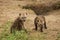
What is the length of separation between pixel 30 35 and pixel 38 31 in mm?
904

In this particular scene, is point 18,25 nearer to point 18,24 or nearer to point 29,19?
point 18,24

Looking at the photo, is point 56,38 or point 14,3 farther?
point 14,3

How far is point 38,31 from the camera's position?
10.1 m

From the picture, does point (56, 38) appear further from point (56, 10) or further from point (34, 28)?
point (56, 10)

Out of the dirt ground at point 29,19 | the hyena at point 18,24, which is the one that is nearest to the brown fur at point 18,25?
the hyena at point 18,24

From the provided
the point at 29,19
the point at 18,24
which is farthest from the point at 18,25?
the point at 29,19

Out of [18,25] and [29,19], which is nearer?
[18,25]

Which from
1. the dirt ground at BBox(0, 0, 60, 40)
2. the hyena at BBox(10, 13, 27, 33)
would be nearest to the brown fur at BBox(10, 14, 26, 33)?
the hyena at BBox(10, 13, 27, 33)

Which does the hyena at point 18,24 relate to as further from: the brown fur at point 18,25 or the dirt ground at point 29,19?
the dirt ground at point 29,19

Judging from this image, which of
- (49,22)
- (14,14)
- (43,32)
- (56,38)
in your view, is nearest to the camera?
(56,38)

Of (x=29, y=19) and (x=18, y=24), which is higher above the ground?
(x=29, y=19)

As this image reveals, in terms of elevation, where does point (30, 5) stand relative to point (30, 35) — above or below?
above

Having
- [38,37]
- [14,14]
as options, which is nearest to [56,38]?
[38,37]

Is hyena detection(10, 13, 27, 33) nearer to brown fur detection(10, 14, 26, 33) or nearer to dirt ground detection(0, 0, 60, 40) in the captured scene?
brown fur detection(10, 14, 26, 33)
